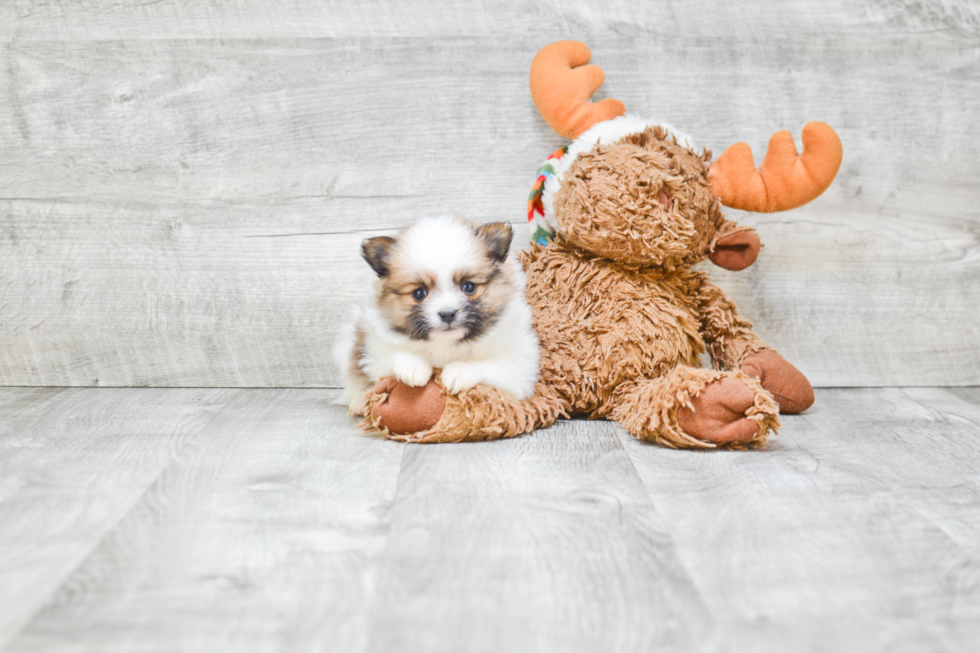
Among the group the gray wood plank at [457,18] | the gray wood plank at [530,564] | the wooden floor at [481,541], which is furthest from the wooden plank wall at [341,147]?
the gray wood plank at [530,564]

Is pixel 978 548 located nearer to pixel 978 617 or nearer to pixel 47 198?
pixel 978 617

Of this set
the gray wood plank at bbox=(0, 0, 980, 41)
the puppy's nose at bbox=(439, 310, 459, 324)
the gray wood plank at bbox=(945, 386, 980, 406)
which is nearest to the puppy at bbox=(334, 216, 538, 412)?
the puppy's nose at bbox=(439, 310, 459, 324)

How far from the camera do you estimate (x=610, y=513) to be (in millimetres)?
1015

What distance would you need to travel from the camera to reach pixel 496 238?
1307 mm

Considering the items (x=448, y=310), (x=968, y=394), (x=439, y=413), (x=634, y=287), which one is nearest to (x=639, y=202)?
(x=634, y=287)

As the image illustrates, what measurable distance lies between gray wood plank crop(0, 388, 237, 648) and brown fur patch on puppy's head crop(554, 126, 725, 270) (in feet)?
2.67

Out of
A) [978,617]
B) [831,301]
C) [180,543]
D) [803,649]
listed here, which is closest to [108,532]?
[180,543]

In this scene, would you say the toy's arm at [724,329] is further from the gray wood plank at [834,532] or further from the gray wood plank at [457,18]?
the gray wood plank at [457,18]

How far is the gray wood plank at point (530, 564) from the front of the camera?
0.74 m

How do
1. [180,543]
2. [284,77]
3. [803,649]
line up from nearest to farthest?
[803,649]
[180,543]
[284,77]

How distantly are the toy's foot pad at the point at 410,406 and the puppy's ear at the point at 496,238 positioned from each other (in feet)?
0.81

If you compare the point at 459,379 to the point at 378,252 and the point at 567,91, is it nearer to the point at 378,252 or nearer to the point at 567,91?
the point at 378,252

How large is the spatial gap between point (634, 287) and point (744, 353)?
276mm

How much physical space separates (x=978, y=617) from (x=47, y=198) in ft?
6.05
